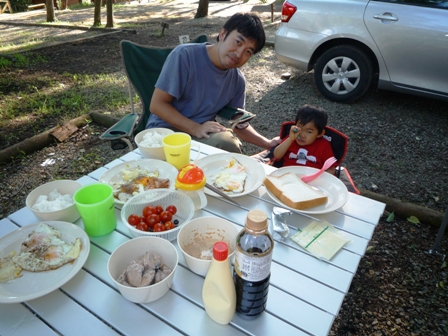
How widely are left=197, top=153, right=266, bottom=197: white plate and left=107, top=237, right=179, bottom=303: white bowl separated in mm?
547

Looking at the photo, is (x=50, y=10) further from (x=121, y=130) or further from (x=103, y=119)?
(x=121, y=130)

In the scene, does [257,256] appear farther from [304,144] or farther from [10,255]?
[304,144]

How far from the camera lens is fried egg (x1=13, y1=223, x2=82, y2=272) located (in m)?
1.17

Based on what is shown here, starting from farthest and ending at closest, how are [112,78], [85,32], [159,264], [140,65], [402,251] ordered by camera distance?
[85,32] < [112,78] < [140,65] < [402,251] < [159,264]

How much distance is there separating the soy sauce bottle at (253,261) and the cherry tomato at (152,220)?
0.46 metres

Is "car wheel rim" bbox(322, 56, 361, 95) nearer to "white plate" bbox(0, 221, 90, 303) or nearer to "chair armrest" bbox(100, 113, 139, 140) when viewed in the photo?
"chair armrest" bbox(100, 113, 139, 140)

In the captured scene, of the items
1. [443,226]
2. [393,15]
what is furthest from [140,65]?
[393,15]

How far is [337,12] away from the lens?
4262 millimetres

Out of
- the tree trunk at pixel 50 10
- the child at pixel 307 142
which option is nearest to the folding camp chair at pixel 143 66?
the child at pixel 307 142

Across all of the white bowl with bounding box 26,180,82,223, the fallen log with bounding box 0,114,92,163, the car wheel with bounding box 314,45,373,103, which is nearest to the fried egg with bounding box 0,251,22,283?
the white bowl with bounding box 26,180,82,223

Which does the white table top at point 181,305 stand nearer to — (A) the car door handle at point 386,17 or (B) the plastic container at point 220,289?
(B) the plastic container at point 220,289

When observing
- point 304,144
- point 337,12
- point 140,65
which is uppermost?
point 337,12

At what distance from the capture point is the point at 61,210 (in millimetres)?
1326

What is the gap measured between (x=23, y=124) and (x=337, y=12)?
4323mm
